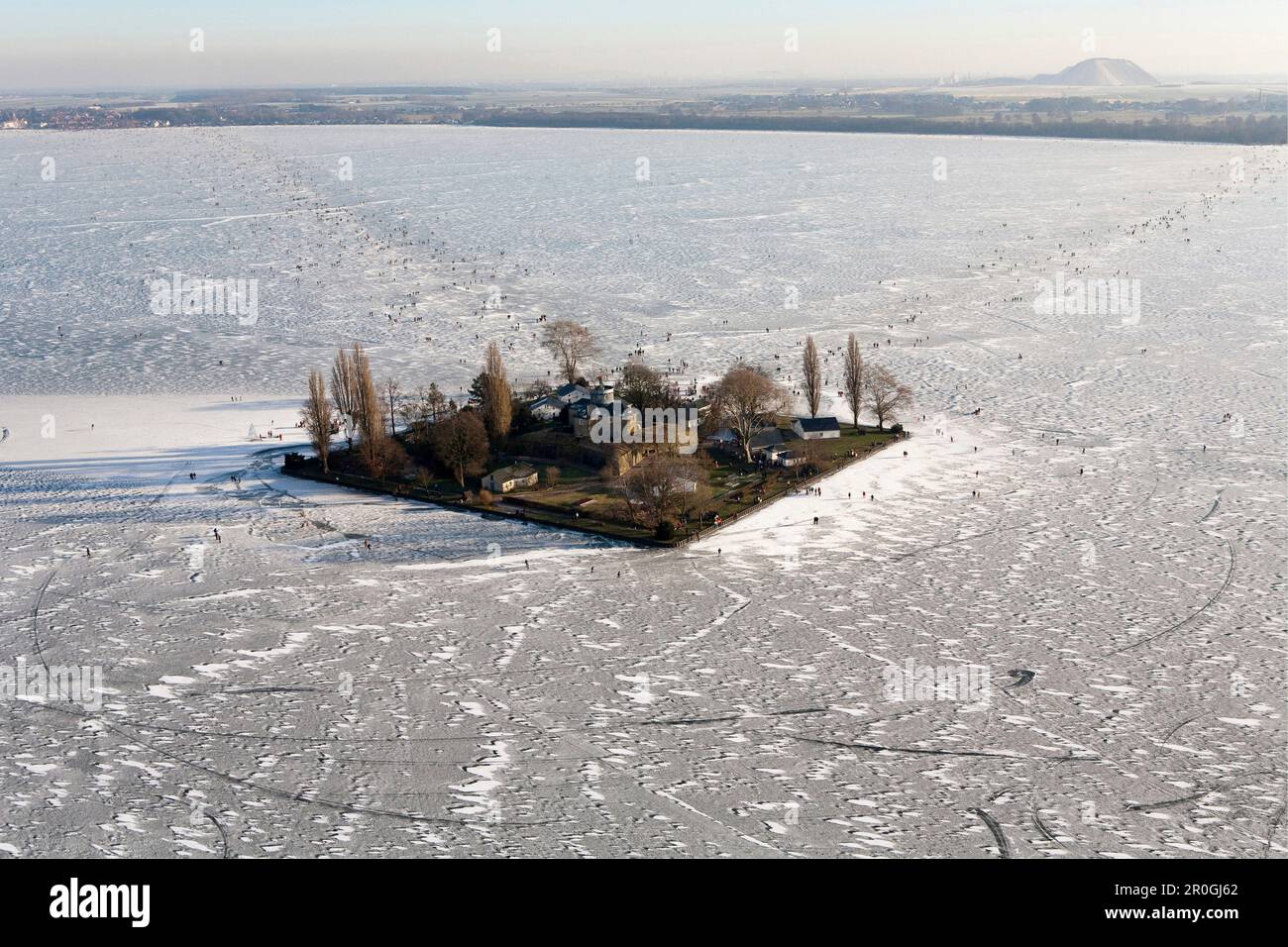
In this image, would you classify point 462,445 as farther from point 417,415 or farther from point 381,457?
point 417,415

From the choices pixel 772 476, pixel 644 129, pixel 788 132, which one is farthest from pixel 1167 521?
pixel 644 129

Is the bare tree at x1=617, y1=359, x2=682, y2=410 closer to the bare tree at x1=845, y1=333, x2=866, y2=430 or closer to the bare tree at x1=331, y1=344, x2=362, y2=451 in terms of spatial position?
the bare tree at x1=845, y1=333, x2=866, y2=430

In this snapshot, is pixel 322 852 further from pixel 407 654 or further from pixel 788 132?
pixel 788 132

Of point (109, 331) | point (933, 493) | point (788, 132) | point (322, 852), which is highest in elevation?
point (788, 132)

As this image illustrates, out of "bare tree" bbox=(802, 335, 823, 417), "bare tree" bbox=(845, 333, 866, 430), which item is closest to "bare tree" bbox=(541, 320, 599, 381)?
"bare tree" bbox=(802, 335, 823, 417)

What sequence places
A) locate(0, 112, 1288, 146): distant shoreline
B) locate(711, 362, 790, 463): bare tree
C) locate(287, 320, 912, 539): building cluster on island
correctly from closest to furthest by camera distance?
locate(287, 320, 912, 539): building cluster on island → locate(711, 362, 790, 463): bare tree → locate(0, 112, 1288, 146): distant shoreline

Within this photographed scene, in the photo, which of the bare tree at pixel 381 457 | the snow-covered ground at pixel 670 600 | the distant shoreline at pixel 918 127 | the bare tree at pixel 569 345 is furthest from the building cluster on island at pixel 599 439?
the distant shoreline at pixel 918 127

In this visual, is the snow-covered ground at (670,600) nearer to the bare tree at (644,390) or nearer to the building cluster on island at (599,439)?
the building cluster on island at (599,439)
